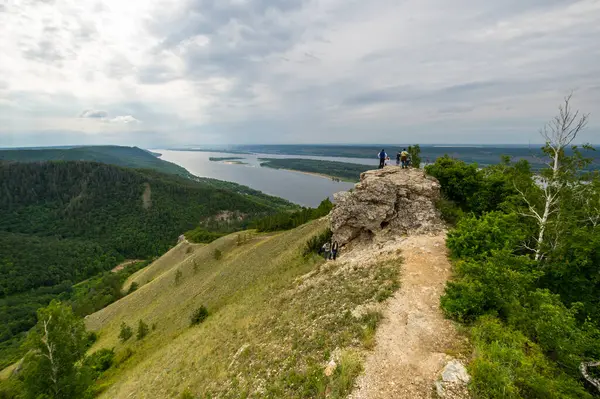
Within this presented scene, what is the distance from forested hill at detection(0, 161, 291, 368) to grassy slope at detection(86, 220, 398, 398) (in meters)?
108

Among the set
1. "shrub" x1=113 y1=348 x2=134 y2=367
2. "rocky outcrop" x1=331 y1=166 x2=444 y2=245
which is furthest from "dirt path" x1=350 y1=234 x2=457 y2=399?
"shrub" x1=113 y1=348 x2=134 y2=367

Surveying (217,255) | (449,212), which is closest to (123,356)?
(217,255)

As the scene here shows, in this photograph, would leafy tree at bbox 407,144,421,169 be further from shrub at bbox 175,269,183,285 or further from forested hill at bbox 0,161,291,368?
forested hill at bbox 0,161,291,368

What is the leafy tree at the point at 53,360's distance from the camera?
1866cm

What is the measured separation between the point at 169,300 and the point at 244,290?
17923 mm

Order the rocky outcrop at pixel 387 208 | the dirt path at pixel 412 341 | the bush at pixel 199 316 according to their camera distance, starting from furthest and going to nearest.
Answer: the bush at pixel 199 316
the rocky outcrop at pixel 387 208
the dirt path at pixel 412 341

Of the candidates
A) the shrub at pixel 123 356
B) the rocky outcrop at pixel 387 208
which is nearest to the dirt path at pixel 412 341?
the rocky outcrop at pixel 387 208

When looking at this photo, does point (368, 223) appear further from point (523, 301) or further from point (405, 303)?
point (523, 301)

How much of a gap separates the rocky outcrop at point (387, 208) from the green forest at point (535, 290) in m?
2.78

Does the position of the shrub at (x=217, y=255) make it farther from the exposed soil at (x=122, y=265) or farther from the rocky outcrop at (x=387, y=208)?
the exposed soil at (x=122, y=265)

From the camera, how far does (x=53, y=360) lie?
1892cm

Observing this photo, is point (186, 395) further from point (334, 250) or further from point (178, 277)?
point (178, 277)

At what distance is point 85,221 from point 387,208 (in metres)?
204

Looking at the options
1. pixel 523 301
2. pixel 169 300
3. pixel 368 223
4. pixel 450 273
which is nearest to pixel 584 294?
pixel 523 301
